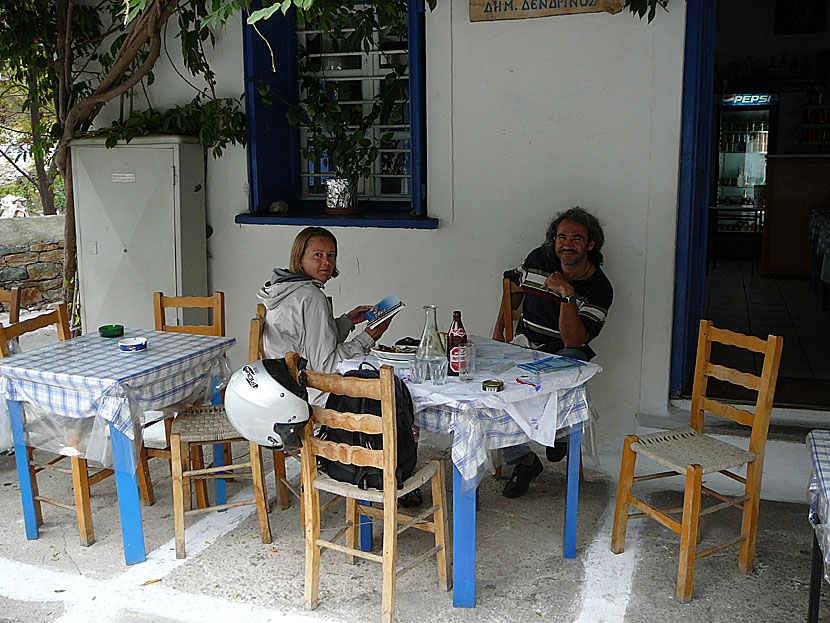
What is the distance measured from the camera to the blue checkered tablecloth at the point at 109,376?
3.55 meters

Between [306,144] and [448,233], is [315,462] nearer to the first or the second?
[448,233]

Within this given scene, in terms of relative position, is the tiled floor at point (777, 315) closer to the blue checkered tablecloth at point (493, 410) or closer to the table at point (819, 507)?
the blue checkered tablecloth at point (493, 410)

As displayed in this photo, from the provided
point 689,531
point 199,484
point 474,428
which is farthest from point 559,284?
point 199,484

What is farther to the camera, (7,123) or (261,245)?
(7,123)

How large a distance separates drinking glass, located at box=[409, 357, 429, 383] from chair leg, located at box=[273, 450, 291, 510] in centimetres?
107

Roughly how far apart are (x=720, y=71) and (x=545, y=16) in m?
7.80

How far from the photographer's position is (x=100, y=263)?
→ 5.66 meters

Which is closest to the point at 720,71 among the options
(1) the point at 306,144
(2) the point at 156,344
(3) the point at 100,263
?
(1) the point at 306,144

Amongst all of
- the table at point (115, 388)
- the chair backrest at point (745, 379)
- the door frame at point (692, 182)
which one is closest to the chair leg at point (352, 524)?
the table at point (115, 388)

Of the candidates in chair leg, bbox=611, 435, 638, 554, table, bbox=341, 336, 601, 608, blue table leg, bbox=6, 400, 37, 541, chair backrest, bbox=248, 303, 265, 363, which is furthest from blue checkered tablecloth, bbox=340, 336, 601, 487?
blue table leg, bbox=6, 400, 37, 541

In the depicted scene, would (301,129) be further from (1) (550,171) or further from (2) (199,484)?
(2) (199,484)

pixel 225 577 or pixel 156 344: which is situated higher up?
pixel 156 344

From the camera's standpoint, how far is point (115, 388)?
138 inches

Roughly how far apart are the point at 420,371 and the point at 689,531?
1225 mm
